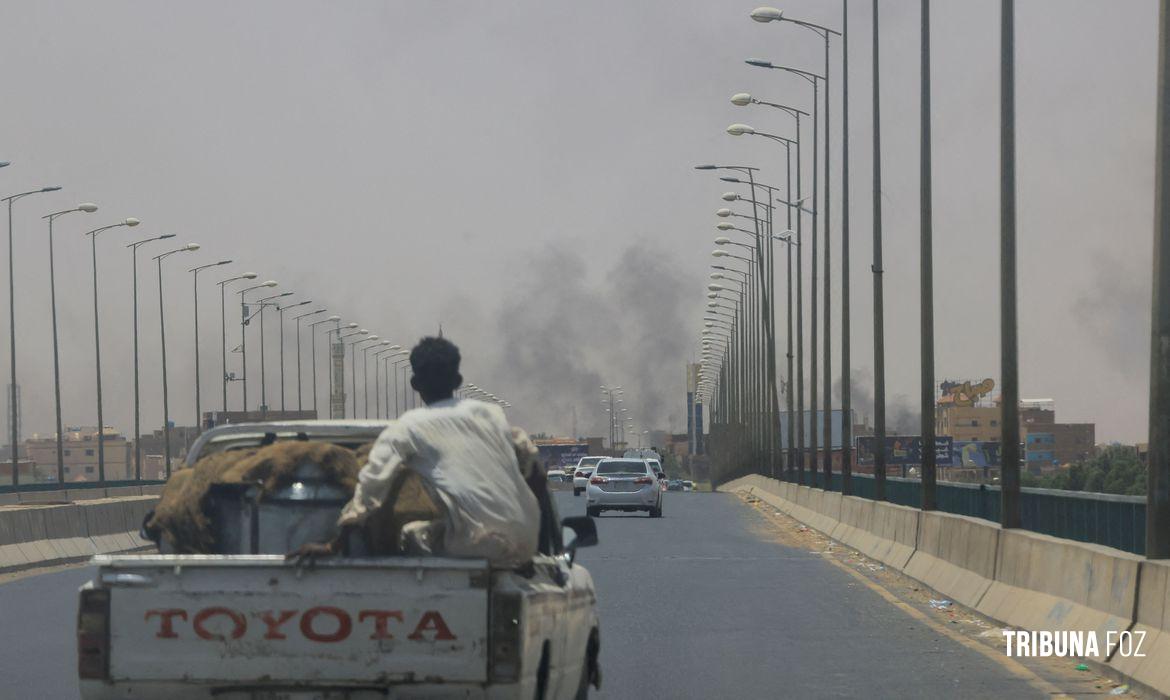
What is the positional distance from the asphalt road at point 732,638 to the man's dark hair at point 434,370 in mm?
4316

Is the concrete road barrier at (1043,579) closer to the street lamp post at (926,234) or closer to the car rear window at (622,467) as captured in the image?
the street lamp post at (926,234)

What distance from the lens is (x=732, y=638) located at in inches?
668

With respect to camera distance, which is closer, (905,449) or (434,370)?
(434,370)

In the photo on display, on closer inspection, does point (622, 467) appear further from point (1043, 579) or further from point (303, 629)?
point (303, 629)

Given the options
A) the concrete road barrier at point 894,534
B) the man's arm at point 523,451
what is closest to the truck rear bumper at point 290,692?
the man's arm at point 523,451

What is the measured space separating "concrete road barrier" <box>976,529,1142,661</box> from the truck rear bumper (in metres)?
6.71

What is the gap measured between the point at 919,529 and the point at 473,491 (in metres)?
17.5

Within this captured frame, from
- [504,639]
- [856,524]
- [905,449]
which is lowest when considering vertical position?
[905,449]

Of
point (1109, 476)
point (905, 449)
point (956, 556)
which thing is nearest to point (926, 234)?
point (956, 556)

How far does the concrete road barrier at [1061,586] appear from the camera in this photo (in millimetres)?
14008

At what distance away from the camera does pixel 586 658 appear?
34.8 ft

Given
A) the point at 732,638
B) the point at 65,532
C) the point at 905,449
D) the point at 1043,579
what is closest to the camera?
the point at 1043,579

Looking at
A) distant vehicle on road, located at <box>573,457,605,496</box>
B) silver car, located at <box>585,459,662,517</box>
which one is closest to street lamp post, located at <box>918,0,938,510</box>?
silver car, located at <box>585,459,662,517</box>

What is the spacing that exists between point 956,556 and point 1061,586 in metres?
5.76
